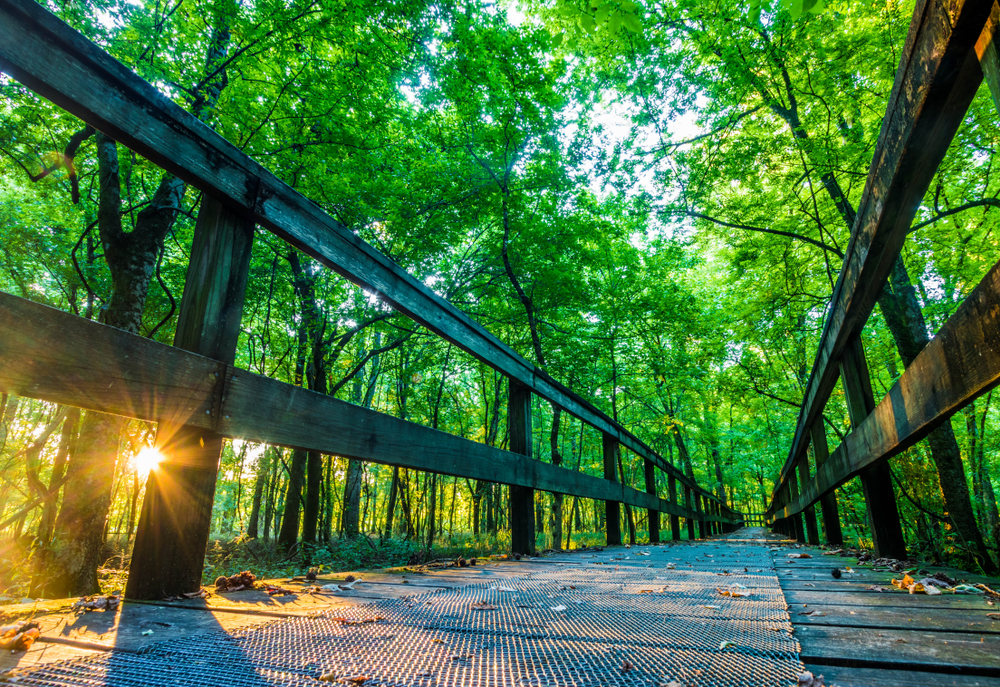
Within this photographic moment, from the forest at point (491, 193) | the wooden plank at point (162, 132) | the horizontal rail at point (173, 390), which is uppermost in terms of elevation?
the forest at point (491, 193)

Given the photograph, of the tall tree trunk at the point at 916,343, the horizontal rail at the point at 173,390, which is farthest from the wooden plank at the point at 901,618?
the tall tree trunk at the point at 916,343

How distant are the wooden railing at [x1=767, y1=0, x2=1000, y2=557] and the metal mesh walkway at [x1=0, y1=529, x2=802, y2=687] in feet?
2.84

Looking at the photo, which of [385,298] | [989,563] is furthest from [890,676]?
[989,563]

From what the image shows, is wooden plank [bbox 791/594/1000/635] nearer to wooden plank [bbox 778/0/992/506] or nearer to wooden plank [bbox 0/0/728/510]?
wooden plank [bbox 778/0/992/506]

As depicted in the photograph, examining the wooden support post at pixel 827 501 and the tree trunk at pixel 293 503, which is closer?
the wooden support post at pixel 827 501

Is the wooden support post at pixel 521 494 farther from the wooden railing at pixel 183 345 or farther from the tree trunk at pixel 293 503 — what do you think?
the tree trunk at pixel 293 503

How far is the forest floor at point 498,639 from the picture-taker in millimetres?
828

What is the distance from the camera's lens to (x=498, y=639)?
1.08 m

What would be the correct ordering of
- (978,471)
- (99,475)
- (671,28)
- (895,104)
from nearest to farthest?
(895,104) → (99,475) → (978,471) → (671,28)

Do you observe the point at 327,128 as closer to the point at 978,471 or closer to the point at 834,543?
the point at 834,543

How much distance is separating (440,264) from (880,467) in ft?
26.6

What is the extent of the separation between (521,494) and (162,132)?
10.1ft

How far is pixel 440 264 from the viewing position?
9.66 meters

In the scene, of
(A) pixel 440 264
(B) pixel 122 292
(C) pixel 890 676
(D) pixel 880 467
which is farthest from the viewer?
(A) pixel 440 264
